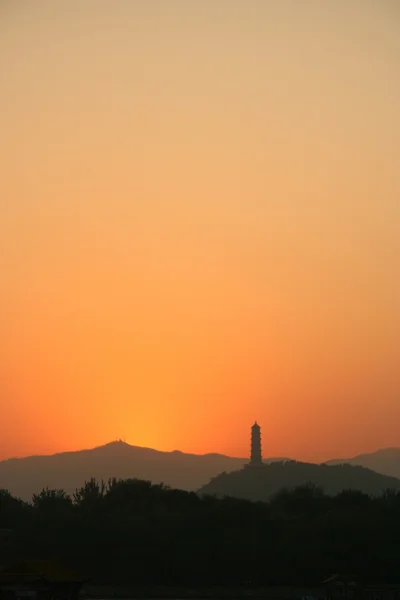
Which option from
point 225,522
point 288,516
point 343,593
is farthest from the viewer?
point 288,516

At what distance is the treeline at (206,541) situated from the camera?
90.7 meters

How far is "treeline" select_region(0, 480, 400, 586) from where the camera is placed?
90688mm

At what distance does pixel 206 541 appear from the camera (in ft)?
314

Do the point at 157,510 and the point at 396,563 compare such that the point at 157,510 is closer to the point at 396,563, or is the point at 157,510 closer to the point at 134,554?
the point at 134,554

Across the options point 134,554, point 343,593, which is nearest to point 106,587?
point 134,554

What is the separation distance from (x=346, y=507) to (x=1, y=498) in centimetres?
3574

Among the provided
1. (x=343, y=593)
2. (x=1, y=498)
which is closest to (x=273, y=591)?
(x=343, y=593)

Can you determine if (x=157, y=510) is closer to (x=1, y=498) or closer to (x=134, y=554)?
(x=134, y=554)

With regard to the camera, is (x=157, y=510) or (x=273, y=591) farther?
(x=157, y=510)

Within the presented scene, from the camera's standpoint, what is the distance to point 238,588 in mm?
88562

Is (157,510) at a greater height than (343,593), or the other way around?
(157,510)

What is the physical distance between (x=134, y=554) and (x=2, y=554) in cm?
1190

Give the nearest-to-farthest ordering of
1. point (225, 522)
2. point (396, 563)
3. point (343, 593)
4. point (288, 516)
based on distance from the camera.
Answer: point (343, 593)
point (396, 563)
point (225, 522)
point (288, 516)

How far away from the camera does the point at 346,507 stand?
352 feet
